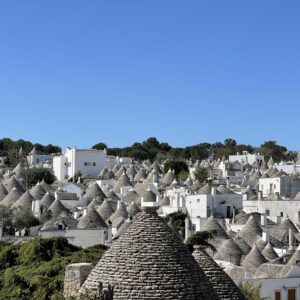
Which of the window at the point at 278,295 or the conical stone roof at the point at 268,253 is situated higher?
the conical stone roof at the point at 268,253

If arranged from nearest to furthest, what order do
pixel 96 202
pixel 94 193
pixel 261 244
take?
1. pixel 261 244
2. pixel 96 202
3. pixel 94 193

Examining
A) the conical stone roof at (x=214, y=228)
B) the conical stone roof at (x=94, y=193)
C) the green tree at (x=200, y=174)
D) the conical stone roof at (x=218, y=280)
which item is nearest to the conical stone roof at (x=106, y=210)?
the conical stone roof at (x=214, y=228)

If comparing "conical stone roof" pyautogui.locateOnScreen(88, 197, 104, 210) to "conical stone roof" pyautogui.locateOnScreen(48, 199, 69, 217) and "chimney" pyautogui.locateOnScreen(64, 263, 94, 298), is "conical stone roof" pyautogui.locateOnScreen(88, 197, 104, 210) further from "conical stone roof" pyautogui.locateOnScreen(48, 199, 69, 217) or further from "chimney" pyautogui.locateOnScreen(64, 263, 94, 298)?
"chimney" pyautogui.locateOnScreen(64, 263, 94, 298)

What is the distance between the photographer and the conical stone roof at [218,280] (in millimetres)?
10164

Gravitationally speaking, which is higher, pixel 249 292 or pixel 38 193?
pixel 38 193

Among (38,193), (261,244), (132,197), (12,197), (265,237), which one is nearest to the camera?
(261,244)

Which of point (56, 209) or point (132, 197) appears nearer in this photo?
point (56, 209)

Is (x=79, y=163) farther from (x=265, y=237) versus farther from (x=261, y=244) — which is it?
(x=261, y=244)

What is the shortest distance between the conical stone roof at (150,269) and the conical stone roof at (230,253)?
21566mm

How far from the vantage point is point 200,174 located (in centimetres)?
7931

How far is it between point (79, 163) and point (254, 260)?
5635 cm

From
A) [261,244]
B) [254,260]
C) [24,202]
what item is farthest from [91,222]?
[254,260]

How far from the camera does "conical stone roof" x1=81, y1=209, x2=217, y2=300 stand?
8.92m

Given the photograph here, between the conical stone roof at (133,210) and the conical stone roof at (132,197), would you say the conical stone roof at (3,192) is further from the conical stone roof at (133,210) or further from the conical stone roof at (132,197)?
the conical stone roof at (133,210)
